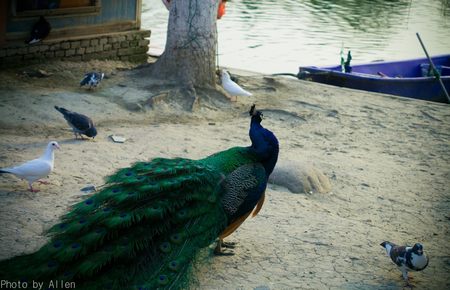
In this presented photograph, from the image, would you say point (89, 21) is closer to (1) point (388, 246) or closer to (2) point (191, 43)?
(2) point (191, 43)

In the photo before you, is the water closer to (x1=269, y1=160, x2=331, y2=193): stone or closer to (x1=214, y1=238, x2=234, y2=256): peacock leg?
(x1=269, y1=160, x2=331, y2=193): stone

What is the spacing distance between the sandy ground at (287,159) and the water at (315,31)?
541 centimetres

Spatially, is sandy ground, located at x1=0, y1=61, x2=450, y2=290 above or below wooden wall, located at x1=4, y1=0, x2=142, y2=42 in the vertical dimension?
below

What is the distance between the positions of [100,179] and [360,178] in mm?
3720

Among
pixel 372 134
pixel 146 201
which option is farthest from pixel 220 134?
pixel 146 201

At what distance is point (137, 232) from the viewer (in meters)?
5.02

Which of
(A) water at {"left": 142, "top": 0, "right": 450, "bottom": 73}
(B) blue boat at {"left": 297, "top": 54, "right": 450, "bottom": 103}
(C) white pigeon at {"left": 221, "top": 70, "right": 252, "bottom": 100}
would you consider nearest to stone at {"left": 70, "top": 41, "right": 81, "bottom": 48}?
(C) white pigeon at {"left": 221, "top": 70, "right": 252, "bottom": 100}

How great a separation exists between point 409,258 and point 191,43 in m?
6.92

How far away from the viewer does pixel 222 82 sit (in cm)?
1186

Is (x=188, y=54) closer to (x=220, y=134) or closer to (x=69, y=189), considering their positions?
(x=220, y=134)

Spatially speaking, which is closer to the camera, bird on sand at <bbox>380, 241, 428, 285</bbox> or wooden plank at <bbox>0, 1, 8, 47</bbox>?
bird on sand at <bbox>380, 241, 428, 285</bbox>

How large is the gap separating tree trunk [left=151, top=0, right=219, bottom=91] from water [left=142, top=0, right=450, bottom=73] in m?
4.90

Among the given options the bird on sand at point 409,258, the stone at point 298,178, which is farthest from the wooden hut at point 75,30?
the bird on sand at point 409,258

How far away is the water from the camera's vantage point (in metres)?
19.0
